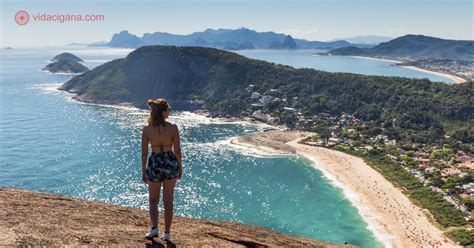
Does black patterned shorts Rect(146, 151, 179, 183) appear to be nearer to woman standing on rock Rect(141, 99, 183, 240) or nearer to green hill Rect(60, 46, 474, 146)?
woman standing on rock Rect(141, 99, 183, 240)

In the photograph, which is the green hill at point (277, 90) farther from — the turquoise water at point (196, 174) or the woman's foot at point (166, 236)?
the woman's foot at point (166, 236)

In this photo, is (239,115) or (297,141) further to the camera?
(239,115)

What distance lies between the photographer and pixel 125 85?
16275 centimetres

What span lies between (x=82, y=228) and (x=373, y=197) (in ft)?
191

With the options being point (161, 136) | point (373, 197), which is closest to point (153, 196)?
point (161, 136)

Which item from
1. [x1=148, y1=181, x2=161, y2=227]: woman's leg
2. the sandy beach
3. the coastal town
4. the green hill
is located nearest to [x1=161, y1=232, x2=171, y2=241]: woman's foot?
[x1=148, y1=181, x2=161, y2=227]: woman's leg

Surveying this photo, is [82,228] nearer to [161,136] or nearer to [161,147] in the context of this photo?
[161,147]

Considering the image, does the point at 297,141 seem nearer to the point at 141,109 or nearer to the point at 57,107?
the point at 141,109

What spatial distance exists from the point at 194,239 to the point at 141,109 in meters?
141

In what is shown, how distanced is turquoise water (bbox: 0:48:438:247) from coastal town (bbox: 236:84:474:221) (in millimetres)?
14202

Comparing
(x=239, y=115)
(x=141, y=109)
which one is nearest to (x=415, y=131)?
(x=239, y=115)

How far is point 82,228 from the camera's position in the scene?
9.69m

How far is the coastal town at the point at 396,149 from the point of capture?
63000mm

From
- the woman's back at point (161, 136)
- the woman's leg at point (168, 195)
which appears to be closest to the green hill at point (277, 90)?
the woman's leg at point (168, 195)
